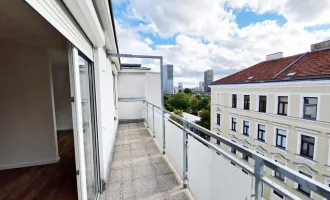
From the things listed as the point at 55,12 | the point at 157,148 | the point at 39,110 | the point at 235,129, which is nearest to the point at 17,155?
the point at 39,110

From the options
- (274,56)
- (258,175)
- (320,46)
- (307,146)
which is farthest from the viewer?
(274,56)

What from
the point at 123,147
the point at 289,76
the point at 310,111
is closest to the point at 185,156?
the point at 123,147

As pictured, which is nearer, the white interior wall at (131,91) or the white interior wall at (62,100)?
the white interior wall at (62,100)

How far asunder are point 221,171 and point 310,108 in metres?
10.1

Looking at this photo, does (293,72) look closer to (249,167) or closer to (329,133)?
(329,133)

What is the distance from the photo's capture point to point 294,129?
8828 millimetres

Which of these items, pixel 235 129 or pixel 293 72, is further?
pixel 235 129

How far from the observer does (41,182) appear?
96.8 inches

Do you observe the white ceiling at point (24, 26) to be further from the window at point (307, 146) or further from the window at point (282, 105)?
the window at point (307, 146)

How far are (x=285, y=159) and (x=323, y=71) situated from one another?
17.2 feet

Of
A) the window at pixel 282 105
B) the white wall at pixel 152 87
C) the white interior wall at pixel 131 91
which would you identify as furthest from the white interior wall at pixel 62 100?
the window at pixel 282 105

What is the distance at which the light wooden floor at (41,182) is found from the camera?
7.10 feet

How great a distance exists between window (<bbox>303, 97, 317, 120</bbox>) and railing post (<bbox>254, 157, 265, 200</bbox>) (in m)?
10.00

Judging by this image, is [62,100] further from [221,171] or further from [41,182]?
[221,171]
